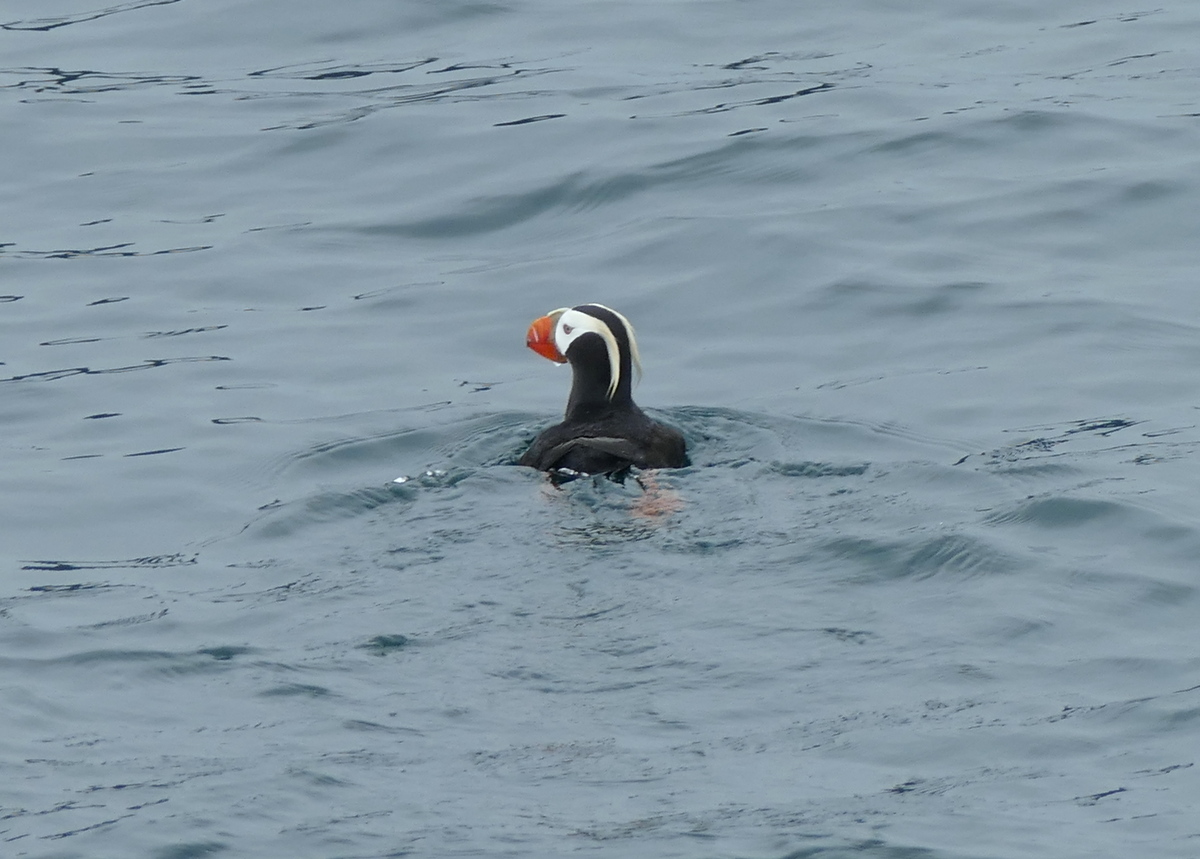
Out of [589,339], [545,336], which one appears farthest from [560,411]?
[589,339]

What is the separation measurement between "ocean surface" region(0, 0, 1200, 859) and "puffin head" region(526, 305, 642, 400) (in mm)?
451

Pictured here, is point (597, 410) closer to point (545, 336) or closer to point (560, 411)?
point (545, 336)

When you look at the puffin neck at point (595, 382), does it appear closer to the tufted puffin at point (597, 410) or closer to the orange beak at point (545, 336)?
the tufted puffin at point (597, 410)

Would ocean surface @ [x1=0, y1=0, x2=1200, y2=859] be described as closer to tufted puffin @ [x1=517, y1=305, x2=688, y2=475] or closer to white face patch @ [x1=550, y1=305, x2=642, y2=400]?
tufted puffin @ [x1=517, y1=305, x2=688, y2=475]

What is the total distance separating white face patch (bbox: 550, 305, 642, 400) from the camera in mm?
8805

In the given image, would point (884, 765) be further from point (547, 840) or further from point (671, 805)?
point (547, 840)

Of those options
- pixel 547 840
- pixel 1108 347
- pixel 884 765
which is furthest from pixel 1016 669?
pixel 1108 347

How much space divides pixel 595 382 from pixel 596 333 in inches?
9.6

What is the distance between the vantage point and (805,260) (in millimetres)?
11117

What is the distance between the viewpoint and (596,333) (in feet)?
29.3

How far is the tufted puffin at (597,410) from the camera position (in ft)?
27.2

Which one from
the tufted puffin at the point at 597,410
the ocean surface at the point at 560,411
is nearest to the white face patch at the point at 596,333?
the tufted puffin at the point at 597,410

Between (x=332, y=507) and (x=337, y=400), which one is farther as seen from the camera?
(x=337, y=400)

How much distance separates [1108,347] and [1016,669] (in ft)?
12.9
